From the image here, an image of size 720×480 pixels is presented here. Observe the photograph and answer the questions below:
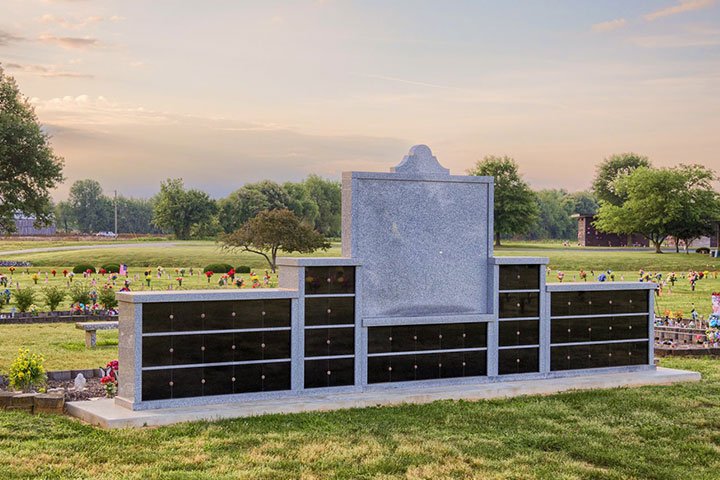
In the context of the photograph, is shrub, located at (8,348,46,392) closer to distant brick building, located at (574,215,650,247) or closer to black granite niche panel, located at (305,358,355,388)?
black granite niche panel, located at (305,358,355,388)

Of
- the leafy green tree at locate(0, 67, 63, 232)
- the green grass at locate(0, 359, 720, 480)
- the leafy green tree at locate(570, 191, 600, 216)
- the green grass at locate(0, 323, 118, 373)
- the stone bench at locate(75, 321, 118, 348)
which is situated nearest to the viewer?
the green grass at locate(0, 359, 720, 480)

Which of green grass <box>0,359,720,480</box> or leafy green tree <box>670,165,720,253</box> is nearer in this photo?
green grass <box>0,359,720,480</box>

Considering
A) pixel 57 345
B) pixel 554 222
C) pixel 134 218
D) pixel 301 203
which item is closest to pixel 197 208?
pixel 301 203

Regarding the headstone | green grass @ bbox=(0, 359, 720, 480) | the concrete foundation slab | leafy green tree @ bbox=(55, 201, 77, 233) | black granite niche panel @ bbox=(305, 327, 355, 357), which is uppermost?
leafy green tree @ bbox=(55, 201, 77, 233)

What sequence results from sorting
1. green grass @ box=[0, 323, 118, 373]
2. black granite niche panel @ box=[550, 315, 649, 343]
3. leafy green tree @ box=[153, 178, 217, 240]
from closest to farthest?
black granite niche panel @ box=[550, 315, 649, 343] < green grass @ box=[0, 323, 118, 373] < leafy green tree @ box=[153, 178, 217, 240]

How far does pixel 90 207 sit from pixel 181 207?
51210mm

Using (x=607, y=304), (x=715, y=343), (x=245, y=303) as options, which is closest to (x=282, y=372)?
(x=245, y=303)

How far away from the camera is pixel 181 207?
4203 inches

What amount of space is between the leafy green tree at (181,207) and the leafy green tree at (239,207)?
184 centimetres

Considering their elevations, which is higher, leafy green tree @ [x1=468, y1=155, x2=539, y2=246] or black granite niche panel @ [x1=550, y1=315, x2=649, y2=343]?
leafy green tree @ [x1=468, y1=155, x2=539, y2=246]

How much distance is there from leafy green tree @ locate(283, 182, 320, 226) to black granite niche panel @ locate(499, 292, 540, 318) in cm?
9500

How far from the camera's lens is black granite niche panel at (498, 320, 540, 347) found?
17.2 m

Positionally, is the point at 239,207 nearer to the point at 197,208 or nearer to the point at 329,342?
the point at 197,208

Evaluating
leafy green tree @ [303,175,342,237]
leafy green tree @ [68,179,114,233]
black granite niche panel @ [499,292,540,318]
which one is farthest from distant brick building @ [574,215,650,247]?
black granite niche panel @ [499,292,540,318]
